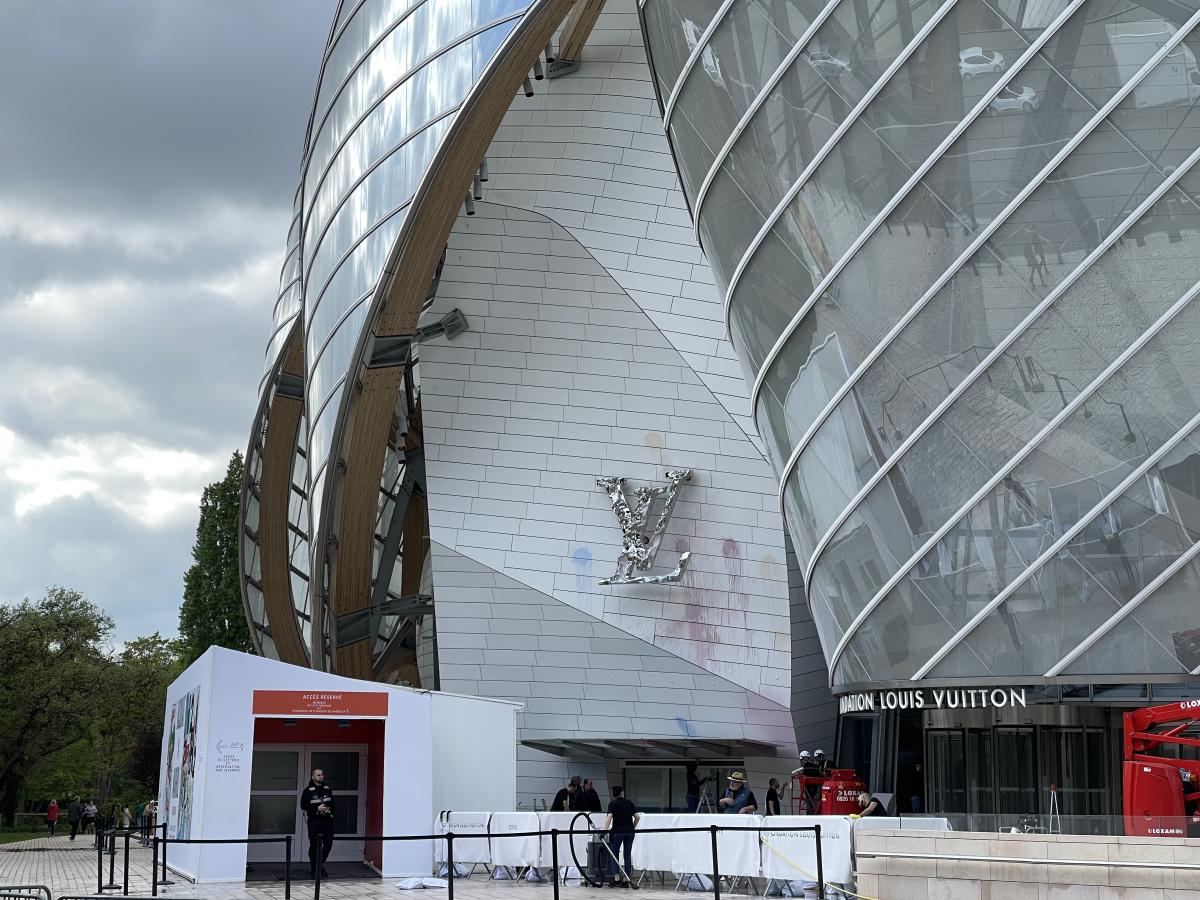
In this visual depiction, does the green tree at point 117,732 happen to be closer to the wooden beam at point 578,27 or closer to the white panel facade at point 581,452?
the white panel facade at point 581,452

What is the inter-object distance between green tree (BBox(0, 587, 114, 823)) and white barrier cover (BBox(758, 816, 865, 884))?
Answer: 1770 inches

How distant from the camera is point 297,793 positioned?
72.0 feet

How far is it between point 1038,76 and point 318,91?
22191mm

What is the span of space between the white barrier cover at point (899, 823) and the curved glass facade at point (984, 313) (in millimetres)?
5793

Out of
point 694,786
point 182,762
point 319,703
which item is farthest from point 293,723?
point 694,786

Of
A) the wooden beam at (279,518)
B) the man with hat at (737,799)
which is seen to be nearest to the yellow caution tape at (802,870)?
the man with hat at (737,799)

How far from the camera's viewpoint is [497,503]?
3222 centimetres

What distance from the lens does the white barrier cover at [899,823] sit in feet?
48.7

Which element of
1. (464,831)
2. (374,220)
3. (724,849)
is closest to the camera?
(724,849)

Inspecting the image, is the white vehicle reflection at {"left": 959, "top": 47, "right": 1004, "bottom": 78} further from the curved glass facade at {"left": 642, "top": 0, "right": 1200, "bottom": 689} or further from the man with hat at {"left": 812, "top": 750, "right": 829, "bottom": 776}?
the man with hat at {"left": 812, "top": 750, "right": 829, "bottom": 776}

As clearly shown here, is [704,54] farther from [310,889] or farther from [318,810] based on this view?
[310,889]

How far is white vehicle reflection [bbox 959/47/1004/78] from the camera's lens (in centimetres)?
2020

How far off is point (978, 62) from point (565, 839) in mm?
12864

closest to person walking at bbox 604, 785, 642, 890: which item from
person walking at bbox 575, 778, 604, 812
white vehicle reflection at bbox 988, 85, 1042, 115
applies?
person walking at bbox 575, 778, 604, 812
